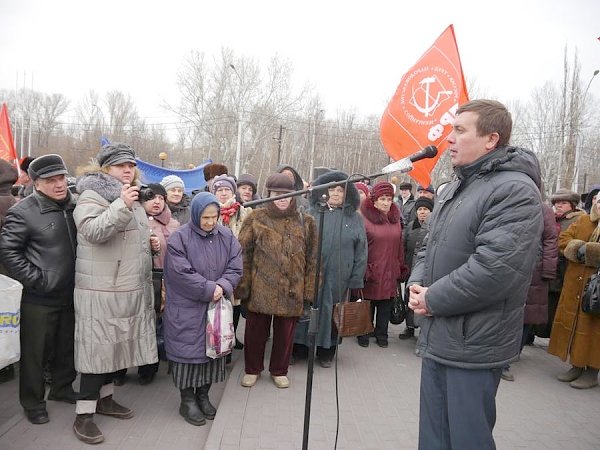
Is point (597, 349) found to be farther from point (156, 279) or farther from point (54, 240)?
point (54, 240)

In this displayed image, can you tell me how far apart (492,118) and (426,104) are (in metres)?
4.11

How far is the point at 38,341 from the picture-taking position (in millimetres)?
3670

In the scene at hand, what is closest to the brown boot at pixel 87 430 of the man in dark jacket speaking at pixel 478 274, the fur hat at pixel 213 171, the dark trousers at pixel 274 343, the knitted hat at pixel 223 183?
the dark trousers at pixel 274 343

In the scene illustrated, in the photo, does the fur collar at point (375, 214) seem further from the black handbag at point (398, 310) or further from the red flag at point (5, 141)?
the red flag at point (5, 141)

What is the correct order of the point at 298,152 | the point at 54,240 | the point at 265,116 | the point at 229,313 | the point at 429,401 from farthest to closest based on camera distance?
the point at 298,152, the point at 265,116, the point at 229,313, the point at 54,240, the point at 429,401

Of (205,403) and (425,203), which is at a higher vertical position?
(425,203)

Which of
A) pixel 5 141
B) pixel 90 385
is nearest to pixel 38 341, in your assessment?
pixel 90 385

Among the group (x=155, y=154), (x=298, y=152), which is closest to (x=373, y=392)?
(x=298, y=152)

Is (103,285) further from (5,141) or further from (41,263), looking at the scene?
(5,141)

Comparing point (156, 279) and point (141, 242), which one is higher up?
point (141, 242)

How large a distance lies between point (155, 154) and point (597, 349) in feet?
158

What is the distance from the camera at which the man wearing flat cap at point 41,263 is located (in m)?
3.53

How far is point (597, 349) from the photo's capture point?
15.6 ft

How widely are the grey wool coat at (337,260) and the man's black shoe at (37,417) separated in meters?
2.46
